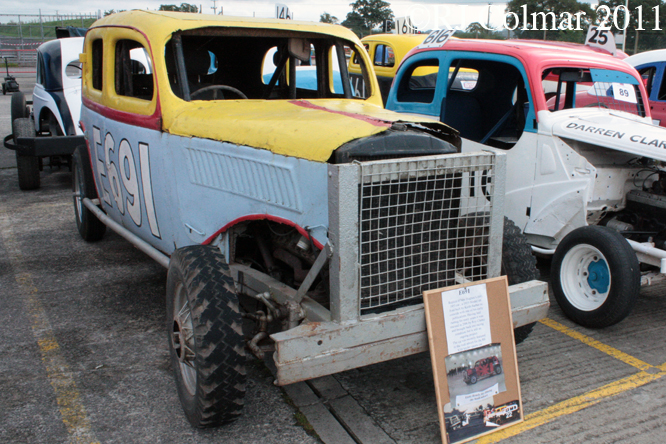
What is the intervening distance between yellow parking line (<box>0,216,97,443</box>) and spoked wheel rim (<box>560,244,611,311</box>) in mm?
3327

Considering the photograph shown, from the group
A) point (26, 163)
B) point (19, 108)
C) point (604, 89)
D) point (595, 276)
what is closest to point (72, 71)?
point (19, 108)

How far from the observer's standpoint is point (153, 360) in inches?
146

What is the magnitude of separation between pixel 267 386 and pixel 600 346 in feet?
7.50

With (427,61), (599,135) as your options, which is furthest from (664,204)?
(427,61)

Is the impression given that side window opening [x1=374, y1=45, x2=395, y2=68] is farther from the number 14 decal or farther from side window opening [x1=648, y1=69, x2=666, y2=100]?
the number 14 decal

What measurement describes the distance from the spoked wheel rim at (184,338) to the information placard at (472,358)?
46.1 inches

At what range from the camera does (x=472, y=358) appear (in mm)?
2838

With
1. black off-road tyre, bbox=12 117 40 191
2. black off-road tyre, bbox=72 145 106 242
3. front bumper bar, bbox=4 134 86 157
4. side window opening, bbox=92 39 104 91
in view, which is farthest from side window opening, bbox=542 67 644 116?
black off-road tyre, bbox=12 117 40 191

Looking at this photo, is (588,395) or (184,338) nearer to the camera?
(184,338)

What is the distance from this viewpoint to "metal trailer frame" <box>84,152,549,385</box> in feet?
8.28

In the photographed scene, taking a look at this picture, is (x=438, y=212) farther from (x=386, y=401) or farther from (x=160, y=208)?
(x=160, y=208)

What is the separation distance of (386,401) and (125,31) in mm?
3057

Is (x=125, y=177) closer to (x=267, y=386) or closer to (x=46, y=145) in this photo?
(x=267, y=386)

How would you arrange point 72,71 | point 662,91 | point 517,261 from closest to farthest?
1. point 517,261
2. point 662,91
3. point 72,71
